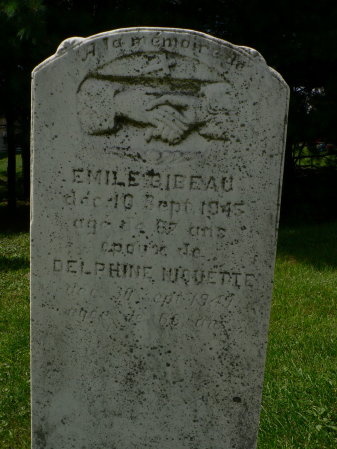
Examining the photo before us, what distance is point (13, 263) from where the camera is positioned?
22.3ft

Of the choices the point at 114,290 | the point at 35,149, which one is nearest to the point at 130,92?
the point at 35,149

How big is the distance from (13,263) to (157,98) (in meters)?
5.08

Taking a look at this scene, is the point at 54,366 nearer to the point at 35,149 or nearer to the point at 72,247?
the point at 72,247

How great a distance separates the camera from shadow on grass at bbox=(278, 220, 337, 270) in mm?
6777

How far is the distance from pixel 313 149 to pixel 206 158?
8514 mm

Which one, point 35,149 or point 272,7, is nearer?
point 35,149

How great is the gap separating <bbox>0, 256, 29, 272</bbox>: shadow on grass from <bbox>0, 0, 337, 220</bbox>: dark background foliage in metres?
2.69

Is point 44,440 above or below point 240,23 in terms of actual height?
below

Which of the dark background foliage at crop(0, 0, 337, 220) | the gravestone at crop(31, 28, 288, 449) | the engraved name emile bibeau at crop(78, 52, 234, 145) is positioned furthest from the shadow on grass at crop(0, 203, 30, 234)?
the engraved name emile bibeau at crop(78, 52, 234, 145)

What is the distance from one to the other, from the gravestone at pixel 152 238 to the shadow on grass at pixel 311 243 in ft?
14.0

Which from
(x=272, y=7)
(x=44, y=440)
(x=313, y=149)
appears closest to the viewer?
(x=44, y=440)

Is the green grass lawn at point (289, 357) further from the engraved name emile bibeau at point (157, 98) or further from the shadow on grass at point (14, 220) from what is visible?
the shadow on grass at point (14, 220)

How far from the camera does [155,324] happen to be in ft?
7.97

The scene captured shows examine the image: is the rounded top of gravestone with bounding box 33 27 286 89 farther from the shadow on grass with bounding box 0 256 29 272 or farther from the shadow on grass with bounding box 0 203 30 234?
the shadow on grass with bounding box 0 203 30 234
